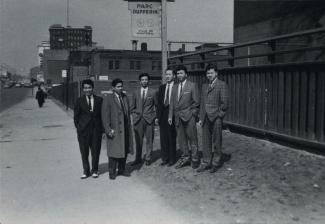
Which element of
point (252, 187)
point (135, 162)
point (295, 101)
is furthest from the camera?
point (135, 162)

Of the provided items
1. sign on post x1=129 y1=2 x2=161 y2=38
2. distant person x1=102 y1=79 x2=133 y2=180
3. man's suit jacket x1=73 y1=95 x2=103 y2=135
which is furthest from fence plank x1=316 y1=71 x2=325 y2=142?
sign on post x1=129 y1=2 x2=161 y2=38

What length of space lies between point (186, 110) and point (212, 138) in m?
0.67

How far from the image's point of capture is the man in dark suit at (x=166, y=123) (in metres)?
7.76

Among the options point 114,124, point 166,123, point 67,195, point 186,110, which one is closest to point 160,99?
point 166,123

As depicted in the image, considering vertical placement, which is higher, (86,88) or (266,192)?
(86,88)

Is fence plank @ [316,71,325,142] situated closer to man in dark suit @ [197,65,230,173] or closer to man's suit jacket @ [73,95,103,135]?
man in dark suit @ [197,65,230,173]

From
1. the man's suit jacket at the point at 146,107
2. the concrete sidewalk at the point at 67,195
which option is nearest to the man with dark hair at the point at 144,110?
the man's suit jacket at the point at 146,107

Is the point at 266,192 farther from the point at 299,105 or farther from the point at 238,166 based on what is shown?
the point at 299,105

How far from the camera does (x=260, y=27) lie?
18.9 metres

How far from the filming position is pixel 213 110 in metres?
6.84

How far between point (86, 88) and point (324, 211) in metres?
4.12

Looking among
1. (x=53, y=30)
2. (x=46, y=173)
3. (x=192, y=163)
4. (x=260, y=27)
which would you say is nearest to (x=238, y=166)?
(x=192, y=163)

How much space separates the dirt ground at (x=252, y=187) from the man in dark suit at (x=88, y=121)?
920mm

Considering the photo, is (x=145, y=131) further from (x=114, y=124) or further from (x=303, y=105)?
(x=303, y=105)
